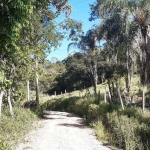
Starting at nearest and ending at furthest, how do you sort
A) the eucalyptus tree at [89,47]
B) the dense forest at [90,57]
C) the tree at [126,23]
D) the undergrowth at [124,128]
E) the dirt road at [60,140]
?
the dense forest at [90,57]
the undergrowth at [124,128]
the dirt road at [60,140]
the tree at [126,23]
the eucalyptus tree at [89,47]

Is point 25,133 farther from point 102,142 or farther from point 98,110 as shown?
point 98,110

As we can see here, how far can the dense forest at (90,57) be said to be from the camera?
8.07 metres

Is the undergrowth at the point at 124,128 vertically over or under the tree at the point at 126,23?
under

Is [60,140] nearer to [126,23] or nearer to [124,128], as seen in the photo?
[124,128]

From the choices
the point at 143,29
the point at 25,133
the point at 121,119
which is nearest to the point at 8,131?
the point at 25,133

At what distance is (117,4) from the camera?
23.8 m

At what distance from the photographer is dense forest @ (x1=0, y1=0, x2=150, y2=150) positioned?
807 centimetres

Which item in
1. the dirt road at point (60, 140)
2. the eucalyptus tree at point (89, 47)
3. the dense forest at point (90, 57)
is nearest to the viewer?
the dense forest at point (90, 57)

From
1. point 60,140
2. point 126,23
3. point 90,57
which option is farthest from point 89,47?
point 60,140

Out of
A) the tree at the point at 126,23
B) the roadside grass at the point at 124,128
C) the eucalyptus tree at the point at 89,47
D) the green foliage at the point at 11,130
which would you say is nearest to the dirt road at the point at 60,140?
the green foliage at the point at 11,130

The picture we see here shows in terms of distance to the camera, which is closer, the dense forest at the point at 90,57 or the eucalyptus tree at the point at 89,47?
the dense forest at the point at 90,57

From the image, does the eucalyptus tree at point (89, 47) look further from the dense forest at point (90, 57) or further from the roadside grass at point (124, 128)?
the roadside grass at point (124, 128)

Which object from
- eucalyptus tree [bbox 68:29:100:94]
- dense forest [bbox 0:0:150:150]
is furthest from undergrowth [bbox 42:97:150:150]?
eucalyptus tree [bbox 68:29:100:94]

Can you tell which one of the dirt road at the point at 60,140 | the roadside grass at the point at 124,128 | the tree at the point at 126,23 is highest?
the tree at the point at 126,23
